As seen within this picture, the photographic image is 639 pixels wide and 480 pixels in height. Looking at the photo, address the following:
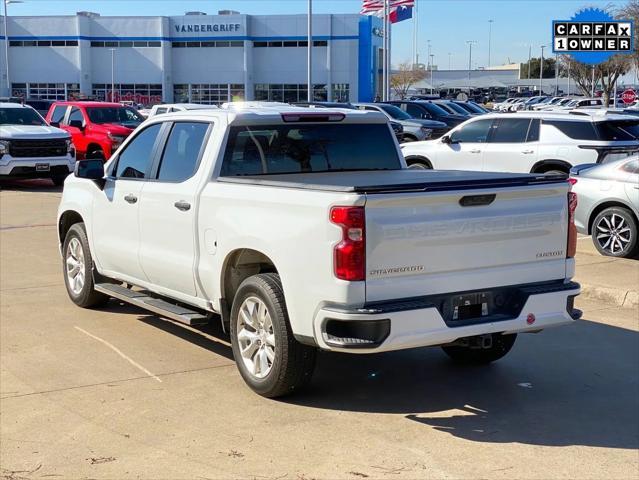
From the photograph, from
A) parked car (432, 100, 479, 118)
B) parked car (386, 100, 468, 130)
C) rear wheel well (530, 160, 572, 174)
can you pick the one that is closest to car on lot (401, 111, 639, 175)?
rear wheel well (530, 160, 572, 174)

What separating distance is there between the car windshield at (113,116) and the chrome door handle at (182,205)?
17066 mm

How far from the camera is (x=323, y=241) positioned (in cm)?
520

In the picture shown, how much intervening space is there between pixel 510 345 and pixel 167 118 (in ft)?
11.1

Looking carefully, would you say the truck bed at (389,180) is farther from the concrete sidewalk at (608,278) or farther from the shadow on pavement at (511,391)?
the concrete sidewalk at (608,278)

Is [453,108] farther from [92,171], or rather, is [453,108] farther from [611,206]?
[92,171]

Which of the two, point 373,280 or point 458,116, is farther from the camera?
point 458,116

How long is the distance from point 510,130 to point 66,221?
10.1 m

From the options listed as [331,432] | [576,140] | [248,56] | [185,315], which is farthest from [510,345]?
[248,56]

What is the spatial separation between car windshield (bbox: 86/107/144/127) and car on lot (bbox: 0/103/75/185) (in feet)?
8.09

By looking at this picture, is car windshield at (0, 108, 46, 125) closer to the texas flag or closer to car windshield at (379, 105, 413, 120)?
car windshield at (379, 105, 413, 120)

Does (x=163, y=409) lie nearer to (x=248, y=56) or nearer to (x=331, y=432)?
(x=331, y=432)

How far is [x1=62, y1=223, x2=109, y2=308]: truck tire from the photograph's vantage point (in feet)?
27.1

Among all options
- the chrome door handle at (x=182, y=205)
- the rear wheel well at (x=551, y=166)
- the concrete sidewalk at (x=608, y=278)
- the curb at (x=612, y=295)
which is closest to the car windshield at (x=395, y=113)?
the rear wheel well at (x=551, y=166)

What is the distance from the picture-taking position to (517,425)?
5559 millimetres
